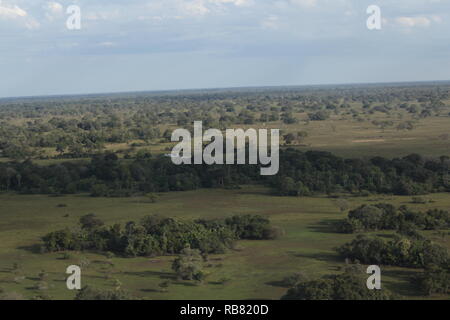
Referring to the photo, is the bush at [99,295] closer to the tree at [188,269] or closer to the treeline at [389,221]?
the tree at [188,269]

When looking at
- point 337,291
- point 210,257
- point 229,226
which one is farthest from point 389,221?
point 337,291

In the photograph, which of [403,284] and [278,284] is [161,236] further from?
[403,284]

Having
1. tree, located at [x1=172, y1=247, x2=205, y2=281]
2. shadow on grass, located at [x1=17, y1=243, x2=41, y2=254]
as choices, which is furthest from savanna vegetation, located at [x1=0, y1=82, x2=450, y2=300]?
shadow on grass, located at [x1=17, y1=243, x2=41, y2=254]

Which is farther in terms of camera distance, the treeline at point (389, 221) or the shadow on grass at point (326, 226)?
the shadow on grass at point (326, 226)

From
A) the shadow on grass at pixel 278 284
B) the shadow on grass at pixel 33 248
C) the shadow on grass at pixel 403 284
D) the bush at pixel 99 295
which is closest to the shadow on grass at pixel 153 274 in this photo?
the shadow on grass at pixel 278 284

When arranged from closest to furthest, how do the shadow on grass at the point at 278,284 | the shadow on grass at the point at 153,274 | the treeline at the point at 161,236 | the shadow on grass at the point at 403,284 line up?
the shadow on grass at the point at 403,284 < the shadow on grass at the point at 278,284 < the shadow on grass at the point at 153,274 < the treeline at the point at 161,236

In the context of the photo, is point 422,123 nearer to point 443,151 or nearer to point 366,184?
point 443,151
